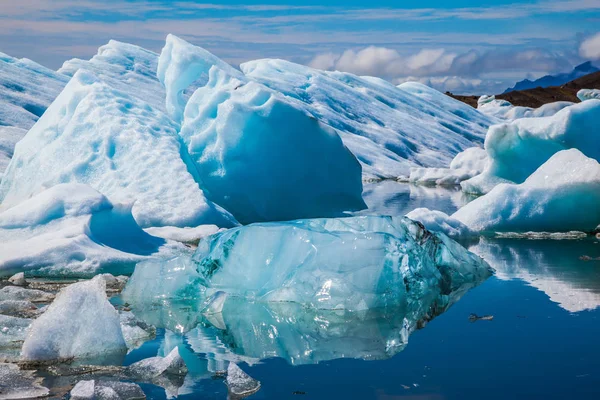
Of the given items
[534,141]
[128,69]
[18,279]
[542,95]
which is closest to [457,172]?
[534,141]

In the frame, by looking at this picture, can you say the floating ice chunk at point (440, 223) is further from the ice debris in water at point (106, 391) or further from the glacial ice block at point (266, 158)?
the ice debris in water at point (106, 391)

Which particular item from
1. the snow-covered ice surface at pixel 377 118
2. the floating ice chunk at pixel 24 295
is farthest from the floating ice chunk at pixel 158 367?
the snow-covered ice surface at pixel 377 118

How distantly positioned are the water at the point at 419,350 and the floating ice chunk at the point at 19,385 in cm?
45

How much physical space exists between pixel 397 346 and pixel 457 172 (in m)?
16.5

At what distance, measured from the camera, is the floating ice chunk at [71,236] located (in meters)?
6.54

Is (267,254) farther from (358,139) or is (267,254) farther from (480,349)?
(358,139)

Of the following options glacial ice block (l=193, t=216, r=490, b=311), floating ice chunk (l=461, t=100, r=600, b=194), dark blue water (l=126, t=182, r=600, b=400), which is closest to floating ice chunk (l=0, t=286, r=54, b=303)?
glacial ice block (l=193, t=216, r=490, b=311)

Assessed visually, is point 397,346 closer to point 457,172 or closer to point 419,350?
point 419,350

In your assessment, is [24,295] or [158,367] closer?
[158,367]

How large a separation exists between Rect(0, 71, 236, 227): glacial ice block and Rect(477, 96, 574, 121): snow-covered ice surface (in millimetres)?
23538

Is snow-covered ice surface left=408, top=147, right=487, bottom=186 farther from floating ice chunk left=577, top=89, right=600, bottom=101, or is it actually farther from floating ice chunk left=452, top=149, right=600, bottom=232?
floating ice chunk left=577, top=89, right=600, bottom=101

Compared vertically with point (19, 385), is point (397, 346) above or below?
below

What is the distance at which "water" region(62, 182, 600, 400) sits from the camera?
3469 mm

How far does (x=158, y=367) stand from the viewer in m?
3.66
